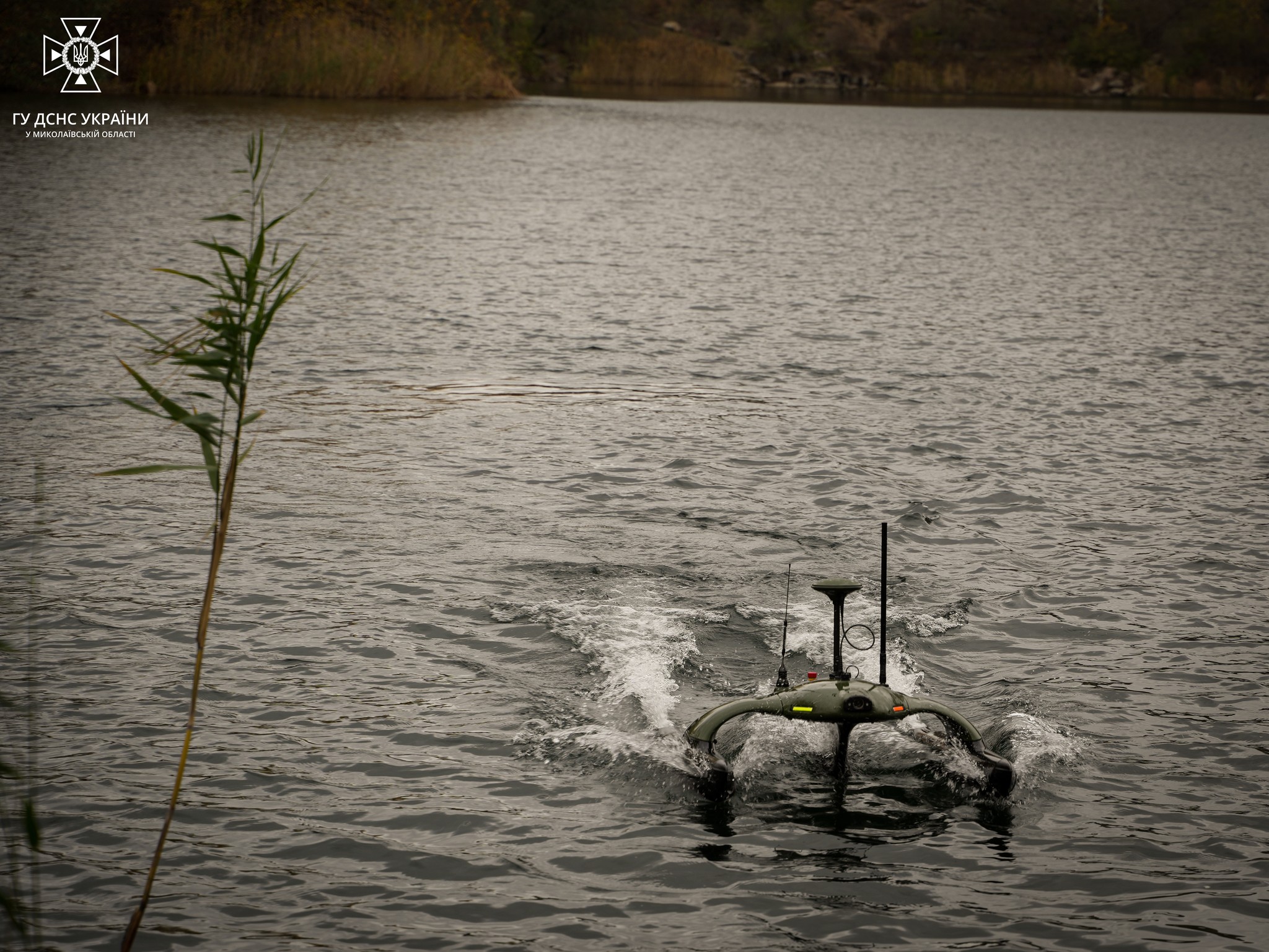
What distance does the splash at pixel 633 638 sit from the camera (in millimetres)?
8203

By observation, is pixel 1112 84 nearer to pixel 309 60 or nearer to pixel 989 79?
pixel 989 79

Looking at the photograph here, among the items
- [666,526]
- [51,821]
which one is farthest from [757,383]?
[51,821]

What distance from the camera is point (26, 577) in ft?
31.4

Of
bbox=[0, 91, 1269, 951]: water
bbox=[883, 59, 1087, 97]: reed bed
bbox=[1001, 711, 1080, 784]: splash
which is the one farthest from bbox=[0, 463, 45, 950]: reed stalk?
bbox=[883, 59, 1087, 97]: reed bed

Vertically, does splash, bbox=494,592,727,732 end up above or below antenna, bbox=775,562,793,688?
below

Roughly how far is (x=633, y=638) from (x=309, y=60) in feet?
141

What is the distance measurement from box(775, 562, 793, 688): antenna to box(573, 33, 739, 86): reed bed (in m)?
79.7

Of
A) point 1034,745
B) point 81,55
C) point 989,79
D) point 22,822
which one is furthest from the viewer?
point 989,79

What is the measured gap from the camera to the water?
6.30 meters

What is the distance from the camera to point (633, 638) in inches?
354

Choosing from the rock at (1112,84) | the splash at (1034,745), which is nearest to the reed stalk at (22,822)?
the splash at (1034,745)

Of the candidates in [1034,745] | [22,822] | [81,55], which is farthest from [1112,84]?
[22,822]

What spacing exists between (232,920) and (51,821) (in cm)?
135

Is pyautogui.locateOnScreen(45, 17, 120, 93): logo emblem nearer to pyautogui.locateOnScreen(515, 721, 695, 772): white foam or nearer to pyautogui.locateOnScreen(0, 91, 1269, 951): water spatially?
pyautogui.locateOnScreen(0, 91, 1269, 951): water
